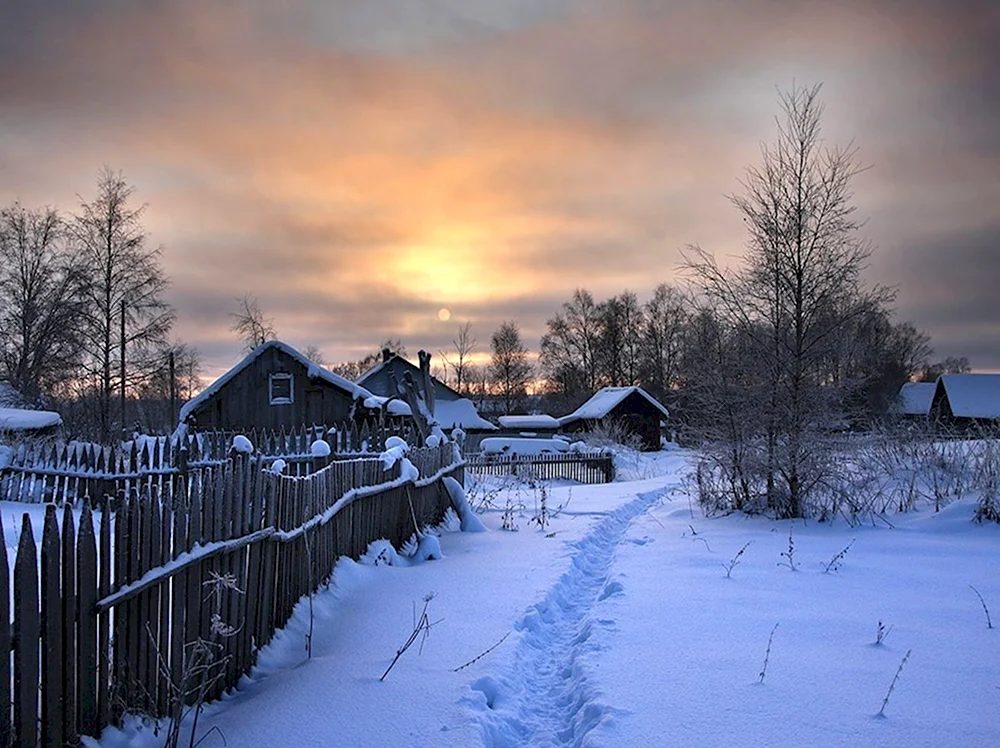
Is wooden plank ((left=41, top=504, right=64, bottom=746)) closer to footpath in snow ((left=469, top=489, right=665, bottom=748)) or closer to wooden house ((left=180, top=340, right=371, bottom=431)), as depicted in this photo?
footpath in snow ((left=469, top=489, right=665, bottom=748))

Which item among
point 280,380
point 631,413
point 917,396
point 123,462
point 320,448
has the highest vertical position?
point 280,380

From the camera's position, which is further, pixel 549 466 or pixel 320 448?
pixel 549 466

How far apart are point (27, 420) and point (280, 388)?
7802 mm

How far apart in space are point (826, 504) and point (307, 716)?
1029 cm

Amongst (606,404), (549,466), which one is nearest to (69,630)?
(549,466)

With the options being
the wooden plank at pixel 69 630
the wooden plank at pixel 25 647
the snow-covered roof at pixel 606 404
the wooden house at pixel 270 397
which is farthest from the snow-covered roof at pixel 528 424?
the wooden plank at pixel 25 647

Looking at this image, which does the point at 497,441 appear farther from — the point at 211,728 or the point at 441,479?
the point at 211,728

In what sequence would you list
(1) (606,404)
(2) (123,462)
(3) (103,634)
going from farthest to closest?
(1) (606,404)
(2) (123,462)
(3) (103,634)

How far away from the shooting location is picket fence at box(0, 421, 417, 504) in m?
11.9

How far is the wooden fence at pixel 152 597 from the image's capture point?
10.4ft

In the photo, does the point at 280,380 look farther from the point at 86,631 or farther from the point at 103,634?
A: the point at 86,631

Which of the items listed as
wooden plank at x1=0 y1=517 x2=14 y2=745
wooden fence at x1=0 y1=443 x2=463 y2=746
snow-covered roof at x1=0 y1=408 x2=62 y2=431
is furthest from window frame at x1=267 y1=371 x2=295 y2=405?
wooden plank at x1=0 y1=517 x2=14 y2=745

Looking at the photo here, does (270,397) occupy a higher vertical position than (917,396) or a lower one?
lower

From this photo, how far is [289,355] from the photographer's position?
24.0m
